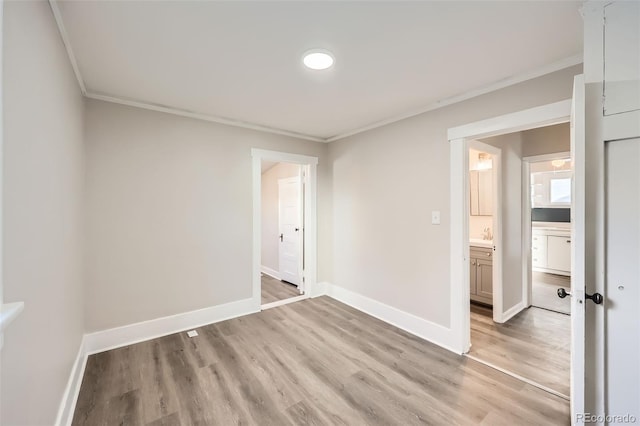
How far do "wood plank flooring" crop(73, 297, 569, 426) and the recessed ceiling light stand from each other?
2434mm

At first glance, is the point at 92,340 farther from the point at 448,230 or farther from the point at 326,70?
the point at 448,230

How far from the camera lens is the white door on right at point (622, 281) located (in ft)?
A: 4.24

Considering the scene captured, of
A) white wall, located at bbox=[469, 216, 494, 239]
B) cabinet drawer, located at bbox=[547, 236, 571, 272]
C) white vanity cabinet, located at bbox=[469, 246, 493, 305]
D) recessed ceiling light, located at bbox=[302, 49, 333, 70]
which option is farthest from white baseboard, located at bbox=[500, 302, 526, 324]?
recessed ceiling light, located at bbox=[302, 49, 333, 70]

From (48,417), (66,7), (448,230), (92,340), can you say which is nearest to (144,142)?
(66,7)

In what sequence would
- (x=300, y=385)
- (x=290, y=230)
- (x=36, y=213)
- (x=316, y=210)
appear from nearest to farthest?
1. (x=36, y=213)
2. (x=300, y=385)
3. (x=316, y=210)
4. (x=290, y=230)

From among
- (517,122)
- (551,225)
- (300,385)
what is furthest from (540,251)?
(300,385)

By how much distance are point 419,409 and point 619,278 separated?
4.58ft

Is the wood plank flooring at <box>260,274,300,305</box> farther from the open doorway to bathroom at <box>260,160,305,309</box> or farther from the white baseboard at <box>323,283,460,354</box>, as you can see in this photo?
the white baseboard at <box>323,283,460,354</box>

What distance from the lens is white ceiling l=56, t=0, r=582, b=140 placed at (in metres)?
1.48

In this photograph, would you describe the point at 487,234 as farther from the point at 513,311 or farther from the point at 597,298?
the point at 597,298

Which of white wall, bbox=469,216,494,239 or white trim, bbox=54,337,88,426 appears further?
white wall, bbox=469,216,494,239

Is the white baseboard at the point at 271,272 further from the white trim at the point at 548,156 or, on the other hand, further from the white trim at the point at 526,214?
the white trim at the point at 548,156

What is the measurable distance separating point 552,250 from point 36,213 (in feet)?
24.5

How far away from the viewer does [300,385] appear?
82.4 inches
